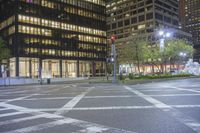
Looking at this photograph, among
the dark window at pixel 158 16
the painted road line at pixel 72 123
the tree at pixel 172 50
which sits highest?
the dark window at pixel 158 16

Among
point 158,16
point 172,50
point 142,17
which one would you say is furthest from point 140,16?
point 172,50

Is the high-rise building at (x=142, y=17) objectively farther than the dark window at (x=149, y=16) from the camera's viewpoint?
No

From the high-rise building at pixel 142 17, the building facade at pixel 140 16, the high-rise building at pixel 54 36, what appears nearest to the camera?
the high-rise building at pixel 54 36

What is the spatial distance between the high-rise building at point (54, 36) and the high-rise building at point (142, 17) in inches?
1192

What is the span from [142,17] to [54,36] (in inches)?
2296

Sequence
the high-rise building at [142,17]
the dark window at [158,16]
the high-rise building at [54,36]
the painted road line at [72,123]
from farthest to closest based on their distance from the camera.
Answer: the dark window at [158,16]
the high-rise building at [142,17]
the high-rise building at [54,36]
the painted road line at [72,123]

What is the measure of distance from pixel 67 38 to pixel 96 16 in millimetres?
17187

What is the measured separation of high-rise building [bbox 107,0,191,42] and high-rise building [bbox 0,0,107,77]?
99.3 feet

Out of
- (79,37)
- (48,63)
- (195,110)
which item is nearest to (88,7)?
(79,37)

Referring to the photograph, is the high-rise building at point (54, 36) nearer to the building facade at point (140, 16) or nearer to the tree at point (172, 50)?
the building facade at point (140, 16)

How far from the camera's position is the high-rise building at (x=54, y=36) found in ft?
265

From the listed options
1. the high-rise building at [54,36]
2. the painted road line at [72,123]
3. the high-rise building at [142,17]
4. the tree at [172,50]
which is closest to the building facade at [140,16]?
the high-rise building at [142,17]

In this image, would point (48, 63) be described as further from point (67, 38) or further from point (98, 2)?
point (98, 2)

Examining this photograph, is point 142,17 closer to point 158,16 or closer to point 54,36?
point 158,16
